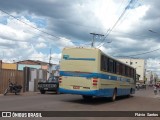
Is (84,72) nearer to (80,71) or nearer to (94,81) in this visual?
(80,71)

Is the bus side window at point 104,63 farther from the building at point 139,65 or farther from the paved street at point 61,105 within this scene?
the building at point 139,65

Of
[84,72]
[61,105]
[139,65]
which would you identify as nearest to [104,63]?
[84,72]

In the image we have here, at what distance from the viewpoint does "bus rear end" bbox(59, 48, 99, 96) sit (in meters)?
21.7

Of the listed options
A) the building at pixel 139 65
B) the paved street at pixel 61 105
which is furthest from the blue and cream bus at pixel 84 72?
the building at pixel 139 65

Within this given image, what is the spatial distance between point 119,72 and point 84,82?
685 centimetres

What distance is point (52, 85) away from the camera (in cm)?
3303

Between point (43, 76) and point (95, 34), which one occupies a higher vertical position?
point (95, 34)

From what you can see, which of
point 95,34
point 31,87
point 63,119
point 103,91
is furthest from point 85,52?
point 95,34

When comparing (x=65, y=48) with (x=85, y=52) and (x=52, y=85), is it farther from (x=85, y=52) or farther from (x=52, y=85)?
(x=52, y=85)

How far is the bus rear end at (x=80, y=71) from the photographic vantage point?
71.3 ft

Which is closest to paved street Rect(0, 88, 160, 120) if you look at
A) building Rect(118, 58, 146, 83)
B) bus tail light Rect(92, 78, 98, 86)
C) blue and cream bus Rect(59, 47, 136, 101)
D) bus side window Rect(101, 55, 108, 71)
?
blue and cream bus Rect(59, 47, 136, 101)

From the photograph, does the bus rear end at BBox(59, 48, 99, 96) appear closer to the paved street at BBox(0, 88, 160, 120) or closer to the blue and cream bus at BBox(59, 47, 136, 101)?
the blue and cream bus at BBox(59, 47, 136, 101)

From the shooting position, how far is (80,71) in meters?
22.0

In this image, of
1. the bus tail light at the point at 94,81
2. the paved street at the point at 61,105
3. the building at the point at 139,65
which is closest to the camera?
the paved street at the point at 61,105
